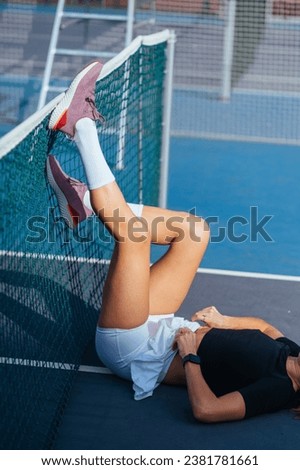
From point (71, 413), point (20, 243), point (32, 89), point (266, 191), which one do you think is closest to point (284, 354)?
point (71, 413)

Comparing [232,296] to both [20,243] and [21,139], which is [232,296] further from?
[21,139]

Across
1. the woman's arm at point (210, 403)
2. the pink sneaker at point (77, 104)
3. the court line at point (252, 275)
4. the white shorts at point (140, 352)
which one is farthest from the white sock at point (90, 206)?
the court line at point (252, 275)

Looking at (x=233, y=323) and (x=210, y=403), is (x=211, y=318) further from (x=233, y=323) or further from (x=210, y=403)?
(x=210, y=403)

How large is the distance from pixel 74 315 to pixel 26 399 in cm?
105

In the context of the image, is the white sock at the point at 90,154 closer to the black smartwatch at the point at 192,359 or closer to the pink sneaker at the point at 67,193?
the pink sneaker at the point at 67,193

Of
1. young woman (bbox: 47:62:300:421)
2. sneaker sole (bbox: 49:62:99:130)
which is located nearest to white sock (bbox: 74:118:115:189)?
young woman (bbox: 47:62:300:421)

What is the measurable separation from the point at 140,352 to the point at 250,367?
0.54 m

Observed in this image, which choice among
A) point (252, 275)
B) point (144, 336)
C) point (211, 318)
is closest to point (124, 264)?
point (144, 336)

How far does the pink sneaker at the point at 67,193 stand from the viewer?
3917mm

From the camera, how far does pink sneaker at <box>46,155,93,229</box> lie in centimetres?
392

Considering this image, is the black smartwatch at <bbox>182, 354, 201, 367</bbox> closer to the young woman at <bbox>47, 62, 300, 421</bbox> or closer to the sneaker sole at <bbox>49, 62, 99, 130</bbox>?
the young woman at <bbox>47, 62, 300, 421</bbox>

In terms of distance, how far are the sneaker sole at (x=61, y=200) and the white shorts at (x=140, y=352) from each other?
21.4 inches

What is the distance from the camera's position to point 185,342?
4059 mm
